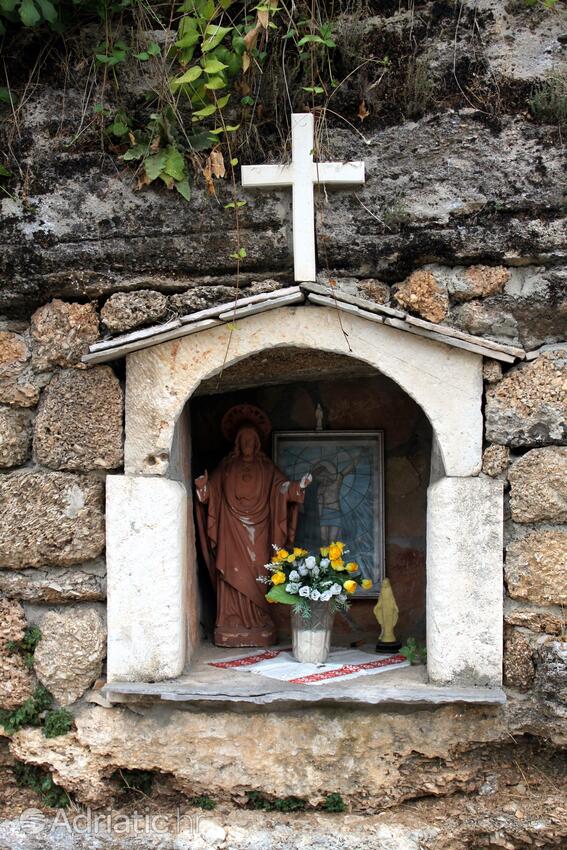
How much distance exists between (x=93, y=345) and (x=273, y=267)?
0.81 meters

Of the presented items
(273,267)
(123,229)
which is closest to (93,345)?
(123,229)

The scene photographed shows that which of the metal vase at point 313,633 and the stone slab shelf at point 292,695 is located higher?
the metal vase at point 313,633

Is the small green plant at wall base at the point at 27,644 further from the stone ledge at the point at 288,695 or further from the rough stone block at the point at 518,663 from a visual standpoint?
the rough stone block at the point at 518,663

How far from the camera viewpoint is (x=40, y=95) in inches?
156

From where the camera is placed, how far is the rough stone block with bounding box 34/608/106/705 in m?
3.85

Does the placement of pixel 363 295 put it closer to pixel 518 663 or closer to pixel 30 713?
pixel 518 663

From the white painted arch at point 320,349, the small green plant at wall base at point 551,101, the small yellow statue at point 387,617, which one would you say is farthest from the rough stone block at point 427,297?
the small yellow statue at point 387,617

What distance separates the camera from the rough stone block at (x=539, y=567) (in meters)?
3.71

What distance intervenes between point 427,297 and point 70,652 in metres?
2.10

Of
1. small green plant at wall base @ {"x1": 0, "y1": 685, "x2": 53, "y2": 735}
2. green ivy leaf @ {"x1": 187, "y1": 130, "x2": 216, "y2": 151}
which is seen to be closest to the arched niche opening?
small green plant at wall base @ {"x1": 0, "y1": 685, "x2": 53, "y2": 735}

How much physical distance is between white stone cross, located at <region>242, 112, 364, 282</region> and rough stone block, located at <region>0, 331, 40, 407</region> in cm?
120

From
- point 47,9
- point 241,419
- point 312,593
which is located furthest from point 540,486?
point 47,9

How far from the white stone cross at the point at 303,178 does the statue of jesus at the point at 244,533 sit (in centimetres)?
120

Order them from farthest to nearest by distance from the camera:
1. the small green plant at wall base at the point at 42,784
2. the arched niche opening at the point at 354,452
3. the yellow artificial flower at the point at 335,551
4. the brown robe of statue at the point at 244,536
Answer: the arched niche opening at the point at 354,452 < the brown robe of statue at the point at 244,536 < the yellow artificial flower at the point at 335,551 < the small green plant at wall base at the point at 42,784
